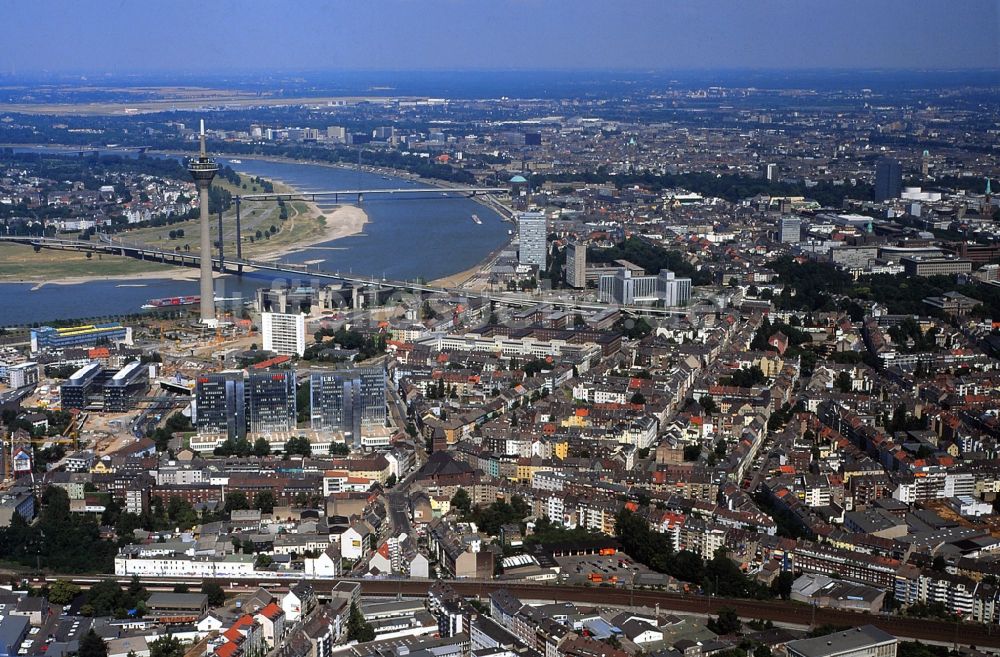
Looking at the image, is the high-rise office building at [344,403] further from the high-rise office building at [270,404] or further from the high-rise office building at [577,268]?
the high-rise office building at [577,268]

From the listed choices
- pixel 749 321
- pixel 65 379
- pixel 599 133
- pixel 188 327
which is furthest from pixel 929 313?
pixel 599 133

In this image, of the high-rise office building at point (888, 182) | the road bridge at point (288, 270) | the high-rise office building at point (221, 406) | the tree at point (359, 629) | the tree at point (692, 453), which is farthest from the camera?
the high-rise office building at point (888, 182)

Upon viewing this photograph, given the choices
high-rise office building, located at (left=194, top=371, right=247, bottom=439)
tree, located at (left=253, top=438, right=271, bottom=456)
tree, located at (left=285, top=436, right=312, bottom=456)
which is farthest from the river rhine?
tree, located at (left=285, top=436, right=312, bottom=456)

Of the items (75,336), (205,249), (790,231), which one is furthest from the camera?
(790,231)

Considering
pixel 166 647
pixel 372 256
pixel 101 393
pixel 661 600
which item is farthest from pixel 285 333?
pixel 372 256

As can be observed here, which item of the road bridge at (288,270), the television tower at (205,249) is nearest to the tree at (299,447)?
the television tower at (205,249)

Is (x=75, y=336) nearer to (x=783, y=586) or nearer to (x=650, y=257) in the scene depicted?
(x=650, y=257)
